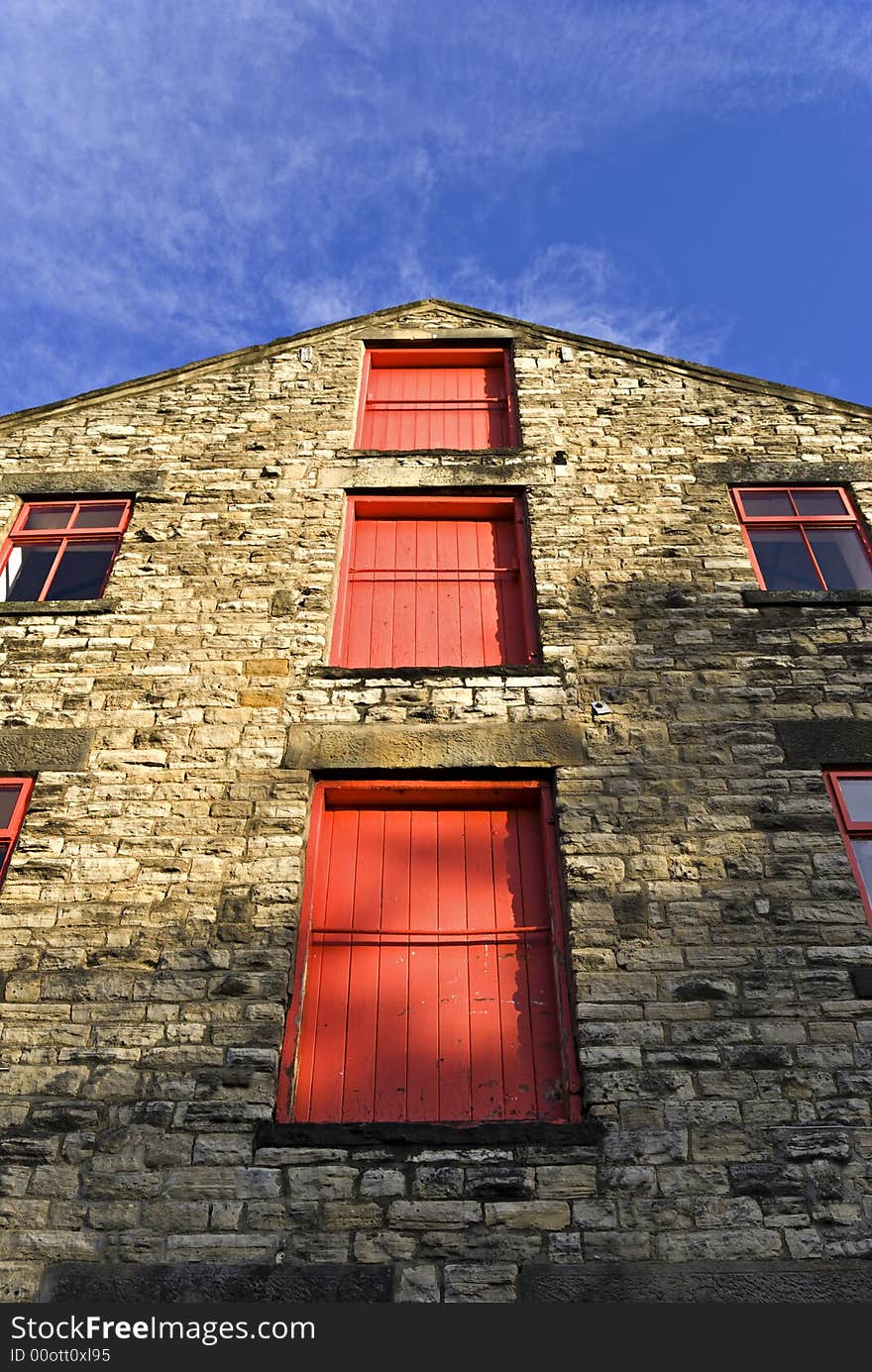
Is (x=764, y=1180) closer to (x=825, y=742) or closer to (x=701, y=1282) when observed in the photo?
(x=701, y=1282)

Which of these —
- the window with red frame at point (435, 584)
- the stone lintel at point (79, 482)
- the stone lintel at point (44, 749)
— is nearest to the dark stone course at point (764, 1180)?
the window with red frame at point (435, 584)

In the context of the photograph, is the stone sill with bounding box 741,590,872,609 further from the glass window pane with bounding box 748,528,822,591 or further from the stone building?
the glass window pane with bounding box 748,528,822,591

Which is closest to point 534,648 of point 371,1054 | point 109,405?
point 371,1054

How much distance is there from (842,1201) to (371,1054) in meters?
2.47

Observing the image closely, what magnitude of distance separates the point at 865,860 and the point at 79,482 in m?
7.07

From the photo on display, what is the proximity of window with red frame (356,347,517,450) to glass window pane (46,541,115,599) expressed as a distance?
2688 millimetres

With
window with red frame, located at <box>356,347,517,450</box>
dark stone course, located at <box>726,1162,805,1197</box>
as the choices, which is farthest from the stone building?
window with red frame, located at <box>356,347,517,450</box>

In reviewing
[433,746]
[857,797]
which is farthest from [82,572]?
[857,797]

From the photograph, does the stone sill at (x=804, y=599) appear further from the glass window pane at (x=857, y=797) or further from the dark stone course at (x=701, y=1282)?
the dark stone course at (x=701, y=1282)

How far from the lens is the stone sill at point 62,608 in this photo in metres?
8.08

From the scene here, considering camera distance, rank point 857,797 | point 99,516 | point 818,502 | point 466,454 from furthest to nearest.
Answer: point 466,454 → point 818,502 → point 99,516 → point 857,797

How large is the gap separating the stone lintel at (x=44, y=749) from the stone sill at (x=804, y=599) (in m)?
4.98

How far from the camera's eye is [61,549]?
8938 millimetres

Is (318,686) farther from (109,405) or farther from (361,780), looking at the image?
(109,405)
